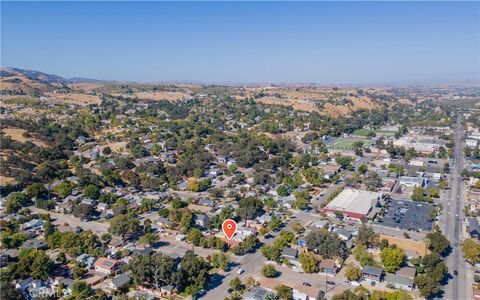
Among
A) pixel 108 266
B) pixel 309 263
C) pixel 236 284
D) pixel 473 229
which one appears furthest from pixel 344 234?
pixel 108 266

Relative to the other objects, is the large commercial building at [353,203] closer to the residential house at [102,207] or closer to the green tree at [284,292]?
the green tree at [284,292]

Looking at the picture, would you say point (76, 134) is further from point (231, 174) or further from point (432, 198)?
point (432, 198)

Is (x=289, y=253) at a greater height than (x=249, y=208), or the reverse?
(x=249, y=208)

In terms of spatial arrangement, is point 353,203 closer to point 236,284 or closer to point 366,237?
point 366,237

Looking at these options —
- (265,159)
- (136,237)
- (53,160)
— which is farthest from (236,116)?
(136,237)

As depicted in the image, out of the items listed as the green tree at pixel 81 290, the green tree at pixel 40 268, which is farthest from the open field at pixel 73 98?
the green tree at pixel 81 290

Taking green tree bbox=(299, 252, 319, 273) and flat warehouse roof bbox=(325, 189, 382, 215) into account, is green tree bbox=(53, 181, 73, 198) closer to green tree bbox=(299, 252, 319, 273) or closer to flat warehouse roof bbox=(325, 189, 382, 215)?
green tree bbox=(299, 252, 319, 273)

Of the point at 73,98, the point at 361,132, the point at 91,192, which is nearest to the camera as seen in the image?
the point at 91,192
